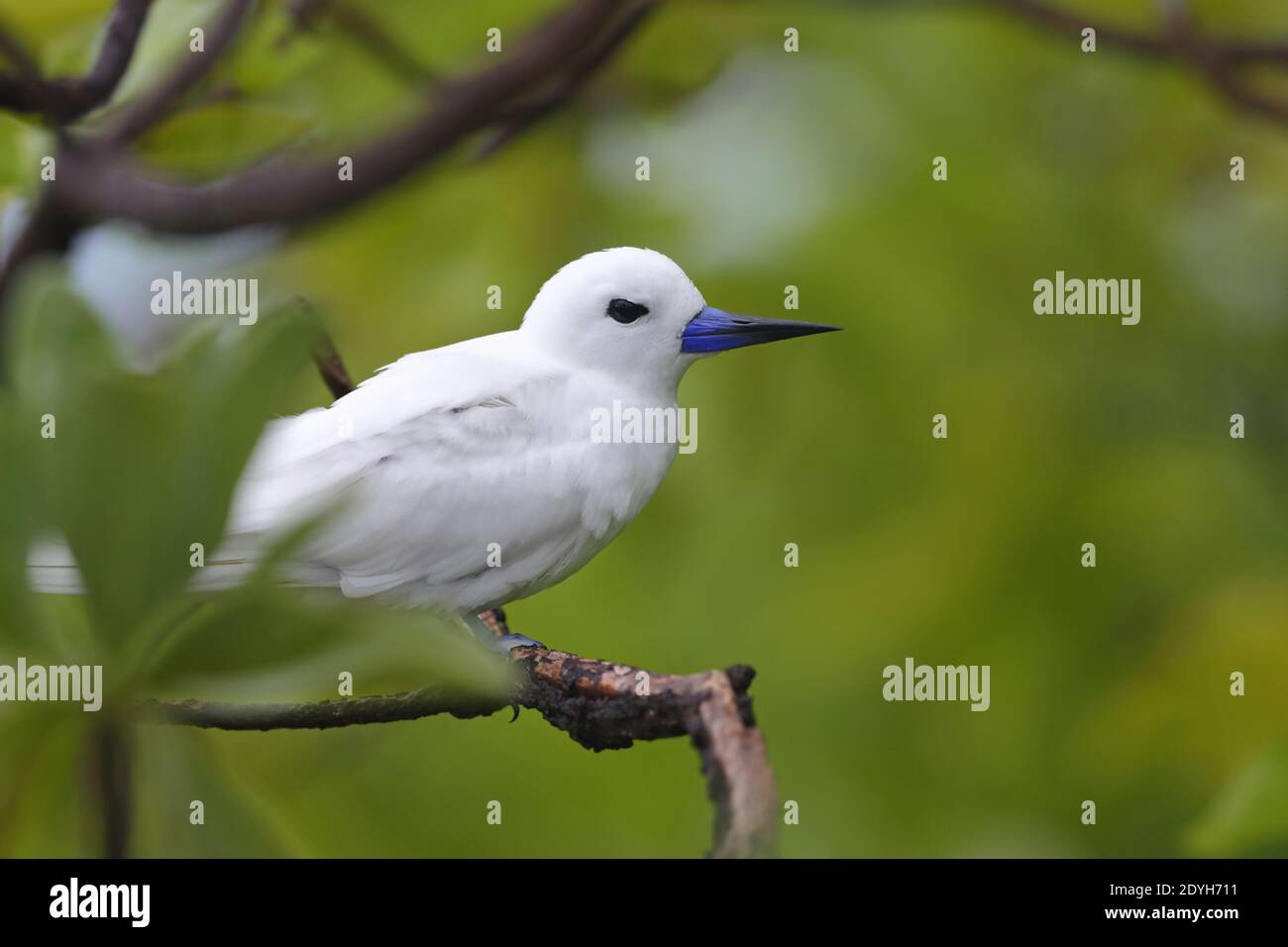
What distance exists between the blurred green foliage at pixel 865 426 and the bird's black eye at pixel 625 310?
62 centimetres

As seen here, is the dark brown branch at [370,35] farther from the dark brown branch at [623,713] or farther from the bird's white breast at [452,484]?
the dark brown branch at [623,713]

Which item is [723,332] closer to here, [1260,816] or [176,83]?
[176,83]

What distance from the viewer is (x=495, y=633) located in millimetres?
3361

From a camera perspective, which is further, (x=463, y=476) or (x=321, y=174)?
(x=321, y=174)

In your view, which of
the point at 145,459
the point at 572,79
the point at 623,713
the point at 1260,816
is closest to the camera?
the point at 145,459


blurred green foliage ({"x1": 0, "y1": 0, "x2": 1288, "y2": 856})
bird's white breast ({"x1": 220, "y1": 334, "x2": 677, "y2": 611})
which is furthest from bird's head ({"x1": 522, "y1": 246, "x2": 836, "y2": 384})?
blurred green foliage ({"x1": 0, "y1": 0, "x2": 1288, "y2": 856})

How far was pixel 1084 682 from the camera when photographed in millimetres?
4223

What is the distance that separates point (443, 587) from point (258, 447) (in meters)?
1.94

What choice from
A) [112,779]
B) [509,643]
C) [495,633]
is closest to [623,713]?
[509,643]

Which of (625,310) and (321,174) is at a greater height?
(321,174)

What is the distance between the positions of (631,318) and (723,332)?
0.25 metres

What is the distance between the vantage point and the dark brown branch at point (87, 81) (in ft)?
8.28
